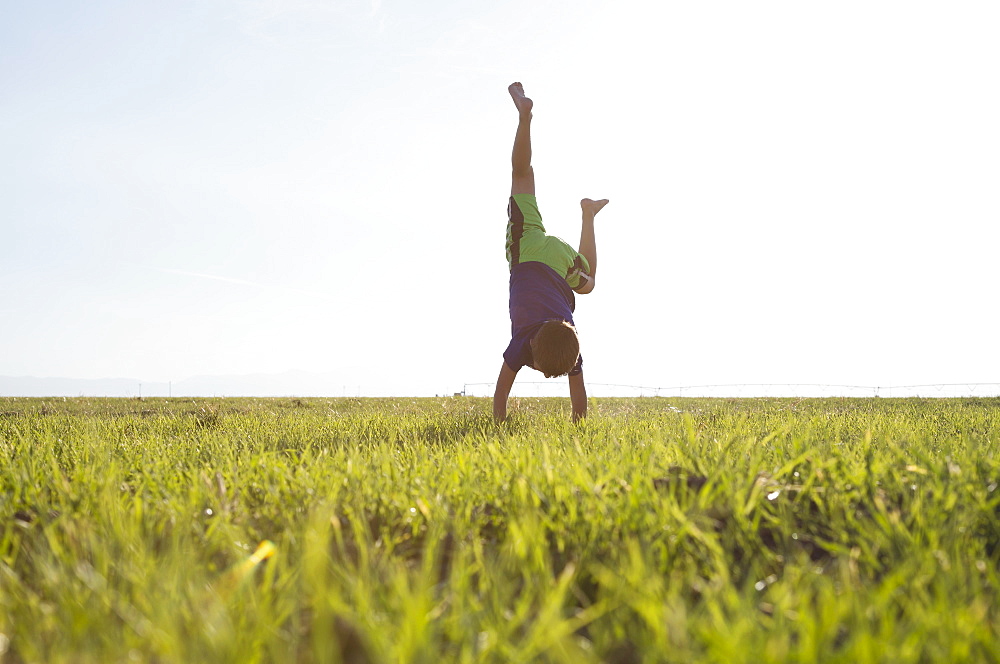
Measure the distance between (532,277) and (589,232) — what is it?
1.29 meters

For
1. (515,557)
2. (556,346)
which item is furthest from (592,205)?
(515,557)

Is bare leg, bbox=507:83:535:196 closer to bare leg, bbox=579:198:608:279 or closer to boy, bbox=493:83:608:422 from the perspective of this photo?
boy, bbox=493:83:608:422

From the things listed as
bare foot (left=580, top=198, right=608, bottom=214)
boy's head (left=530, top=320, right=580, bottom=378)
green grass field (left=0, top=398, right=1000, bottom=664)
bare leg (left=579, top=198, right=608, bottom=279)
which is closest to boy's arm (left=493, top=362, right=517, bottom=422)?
boy's head (left=530, top=320, right=580, bottom=378)

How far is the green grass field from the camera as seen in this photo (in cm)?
126

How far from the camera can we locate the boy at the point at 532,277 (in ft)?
21.1

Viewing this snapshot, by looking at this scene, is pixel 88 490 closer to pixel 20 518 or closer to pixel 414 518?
pixel 20 518

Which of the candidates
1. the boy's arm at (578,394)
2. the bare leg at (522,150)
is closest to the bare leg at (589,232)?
the bare leg at (522,150)

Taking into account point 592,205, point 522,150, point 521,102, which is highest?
point 521,102

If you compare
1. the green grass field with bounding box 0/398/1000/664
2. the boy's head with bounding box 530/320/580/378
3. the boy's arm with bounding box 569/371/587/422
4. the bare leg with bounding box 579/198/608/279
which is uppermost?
the bare leg with bounding box 579/198/608/279

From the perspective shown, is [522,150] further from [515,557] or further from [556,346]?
[515,557]

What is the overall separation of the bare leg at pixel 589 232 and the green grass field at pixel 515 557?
4720mm

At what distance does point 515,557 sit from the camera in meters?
1.78

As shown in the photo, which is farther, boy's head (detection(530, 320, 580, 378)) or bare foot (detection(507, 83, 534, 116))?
bare foot (detection(507, 83, 534, 116))

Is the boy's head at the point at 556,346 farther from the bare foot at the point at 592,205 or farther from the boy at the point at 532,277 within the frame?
the bare foot at the point at 592,205
